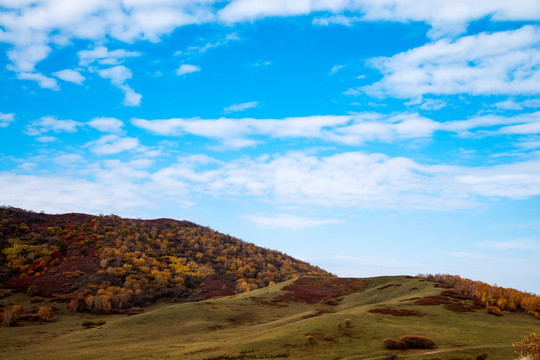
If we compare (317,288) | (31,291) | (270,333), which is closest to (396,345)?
(270,333)

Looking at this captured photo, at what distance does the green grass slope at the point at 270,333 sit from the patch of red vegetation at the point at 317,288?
8.05 m

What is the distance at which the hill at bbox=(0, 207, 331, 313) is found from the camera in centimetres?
7844

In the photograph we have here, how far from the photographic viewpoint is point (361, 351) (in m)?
31.2

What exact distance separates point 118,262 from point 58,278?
15.2 meters

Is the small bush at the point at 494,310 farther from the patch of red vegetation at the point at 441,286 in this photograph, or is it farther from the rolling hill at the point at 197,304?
the patch of red vegetation at the point at 441,286

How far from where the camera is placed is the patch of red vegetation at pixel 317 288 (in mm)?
75438

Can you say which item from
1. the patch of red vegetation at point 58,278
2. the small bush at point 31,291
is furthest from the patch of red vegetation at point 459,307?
the small bush at point 31,291

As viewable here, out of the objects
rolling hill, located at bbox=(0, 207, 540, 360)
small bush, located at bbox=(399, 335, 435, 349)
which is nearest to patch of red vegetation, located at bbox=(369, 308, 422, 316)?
rolling hill, located at bbox=(0, 207, 540, 360)

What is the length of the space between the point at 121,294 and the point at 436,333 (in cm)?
6508

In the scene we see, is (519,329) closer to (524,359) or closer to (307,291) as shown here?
(524,359)

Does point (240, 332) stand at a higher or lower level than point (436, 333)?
lower

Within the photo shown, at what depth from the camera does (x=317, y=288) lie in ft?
282

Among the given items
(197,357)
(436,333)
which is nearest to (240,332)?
(197,357)

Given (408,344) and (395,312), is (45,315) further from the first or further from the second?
(408,344)
